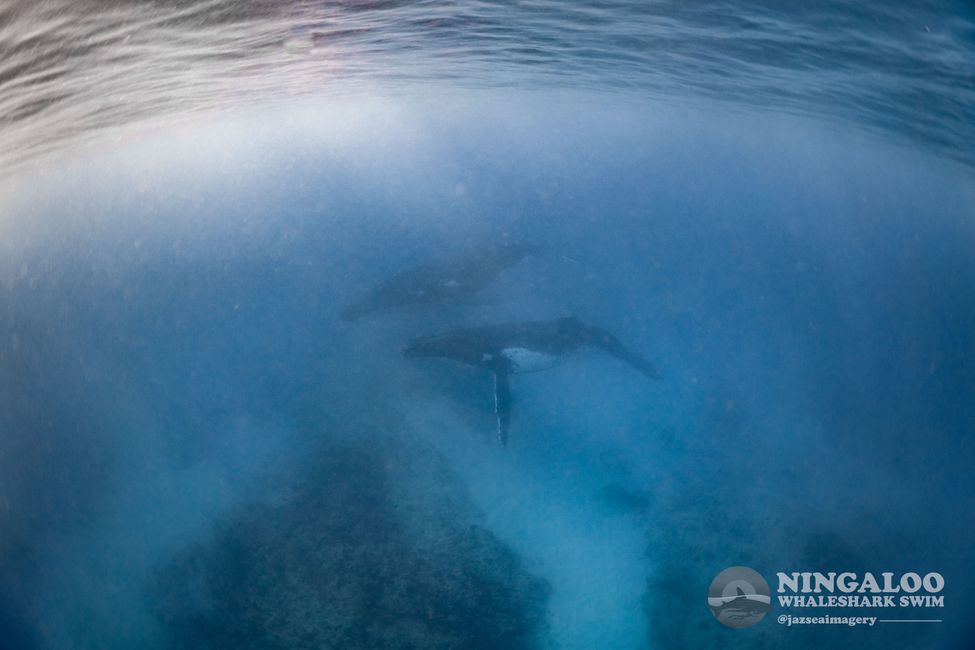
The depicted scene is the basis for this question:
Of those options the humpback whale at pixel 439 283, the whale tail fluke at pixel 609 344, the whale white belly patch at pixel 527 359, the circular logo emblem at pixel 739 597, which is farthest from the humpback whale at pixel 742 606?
the humpback whale at pixel 439 283

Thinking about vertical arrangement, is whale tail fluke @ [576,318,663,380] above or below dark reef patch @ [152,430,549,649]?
above

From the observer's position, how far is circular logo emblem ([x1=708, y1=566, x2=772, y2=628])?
23.8 ft

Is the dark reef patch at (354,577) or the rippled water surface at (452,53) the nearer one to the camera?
the rippled water surface at (452,53)

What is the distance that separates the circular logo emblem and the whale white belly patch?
16.4 feet

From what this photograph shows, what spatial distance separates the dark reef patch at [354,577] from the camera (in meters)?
7.86

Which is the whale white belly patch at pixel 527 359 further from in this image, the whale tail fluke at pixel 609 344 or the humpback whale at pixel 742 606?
the humpback whale at pixel 742 606

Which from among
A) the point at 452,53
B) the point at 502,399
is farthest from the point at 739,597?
the point at 452,53

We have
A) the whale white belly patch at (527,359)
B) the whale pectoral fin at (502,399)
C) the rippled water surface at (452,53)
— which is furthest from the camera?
the whale white belly patch at (527,359)

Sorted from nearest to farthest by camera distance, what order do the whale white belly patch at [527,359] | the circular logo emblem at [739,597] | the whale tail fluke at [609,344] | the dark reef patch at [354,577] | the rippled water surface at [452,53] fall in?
the rippled water surface at [452,53]
the circular logo emblem at [739,597]
the dark reef patch at [354,577]
the whale white belly patch at [527,359]
the whale tail fluke at [609,344]

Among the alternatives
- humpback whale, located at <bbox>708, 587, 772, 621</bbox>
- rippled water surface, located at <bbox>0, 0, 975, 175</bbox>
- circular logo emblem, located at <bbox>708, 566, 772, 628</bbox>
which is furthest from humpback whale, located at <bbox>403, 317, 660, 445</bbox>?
rippled water surface, located at <bbox>0, 0, 975, 175</bbox>

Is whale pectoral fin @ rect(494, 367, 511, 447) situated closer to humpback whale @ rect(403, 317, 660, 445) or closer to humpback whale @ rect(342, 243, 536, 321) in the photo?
humpback whale @ rect(403, 317, 660, 445)

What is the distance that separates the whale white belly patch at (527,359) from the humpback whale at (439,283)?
2.99 metres

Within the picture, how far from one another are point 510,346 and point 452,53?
571cm

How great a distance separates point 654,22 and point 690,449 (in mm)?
9313
